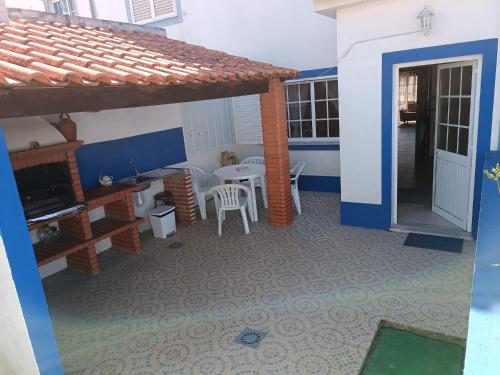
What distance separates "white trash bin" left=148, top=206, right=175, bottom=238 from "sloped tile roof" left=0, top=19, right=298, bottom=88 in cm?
302

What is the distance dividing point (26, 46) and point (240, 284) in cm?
405

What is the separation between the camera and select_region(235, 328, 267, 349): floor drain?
4.28 meters

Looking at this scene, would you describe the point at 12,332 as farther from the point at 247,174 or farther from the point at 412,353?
the point at 247,174

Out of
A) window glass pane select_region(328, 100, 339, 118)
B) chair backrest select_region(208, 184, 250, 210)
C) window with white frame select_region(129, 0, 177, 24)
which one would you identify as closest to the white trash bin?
chair backrest select_region(208, 184, 250, 210)

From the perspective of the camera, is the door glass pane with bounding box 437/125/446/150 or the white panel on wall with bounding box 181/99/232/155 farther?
the white panel on wall with bounding box 181/99/232/155

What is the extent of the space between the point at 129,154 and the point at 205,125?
9.11ft

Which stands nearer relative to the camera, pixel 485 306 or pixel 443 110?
pixel 485 306

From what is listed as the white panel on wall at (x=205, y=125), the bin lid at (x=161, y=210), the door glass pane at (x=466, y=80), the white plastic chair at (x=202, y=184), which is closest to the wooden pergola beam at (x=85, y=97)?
the bin lid at (x=161, y=210)

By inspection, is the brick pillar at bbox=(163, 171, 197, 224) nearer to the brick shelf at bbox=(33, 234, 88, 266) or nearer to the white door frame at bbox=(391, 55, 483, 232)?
the brick shelf at bbox=(33, 234, 88, 266)

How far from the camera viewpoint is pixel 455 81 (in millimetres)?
6367

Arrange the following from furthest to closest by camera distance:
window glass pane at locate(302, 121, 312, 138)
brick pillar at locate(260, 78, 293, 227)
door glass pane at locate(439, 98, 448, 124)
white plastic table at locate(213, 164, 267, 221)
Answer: window glass pane at locate(302, 121, 312, 138), white plastic table at locate(213, 164, 267, 221), brick pillar at locate(260, 78, 293, 227), door glass pane at locate(439, 98, 448, 124)

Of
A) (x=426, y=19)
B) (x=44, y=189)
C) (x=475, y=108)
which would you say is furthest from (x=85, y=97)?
(x=475, y=108)

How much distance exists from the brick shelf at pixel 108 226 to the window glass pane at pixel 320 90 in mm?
5293

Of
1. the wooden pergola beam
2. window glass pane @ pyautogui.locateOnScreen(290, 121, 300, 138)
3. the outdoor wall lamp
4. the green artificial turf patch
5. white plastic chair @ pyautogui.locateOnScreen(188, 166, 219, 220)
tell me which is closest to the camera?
the wooden pergola beam
